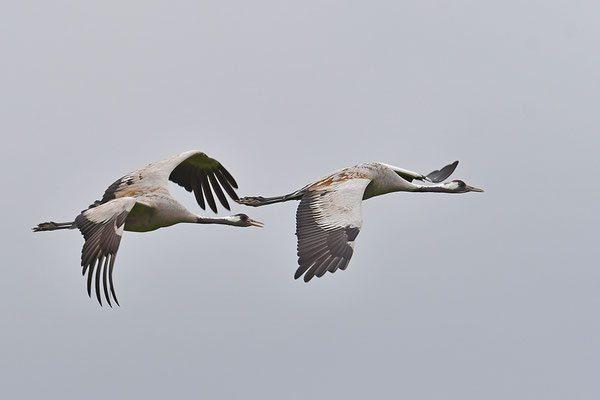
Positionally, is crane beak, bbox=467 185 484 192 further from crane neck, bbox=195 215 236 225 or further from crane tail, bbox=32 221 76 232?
crane tail, bbox=32 221 76 232

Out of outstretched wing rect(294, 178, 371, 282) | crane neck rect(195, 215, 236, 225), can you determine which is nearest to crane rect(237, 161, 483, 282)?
outstretched wing rect(294, 178, 371, 282)

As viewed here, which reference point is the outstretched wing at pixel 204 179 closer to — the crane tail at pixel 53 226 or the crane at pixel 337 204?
the crane at pixel 337 204

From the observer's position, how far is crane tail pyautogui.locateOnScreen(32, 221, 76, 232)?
771 inches

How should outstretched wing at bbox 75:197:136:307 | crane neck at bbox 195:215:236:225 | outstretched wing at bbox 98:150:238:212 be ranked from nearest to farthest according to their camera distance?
outstretched wing at bbox 75:197:136:307, crane neck at bbox 195:215:236:225, outstretched wing at bbox 98:150:238:212

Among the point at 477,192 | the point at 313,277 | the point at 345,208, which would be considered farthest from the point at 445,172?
the point at 313,277

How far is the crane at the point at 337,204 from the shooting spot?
54.6 feet

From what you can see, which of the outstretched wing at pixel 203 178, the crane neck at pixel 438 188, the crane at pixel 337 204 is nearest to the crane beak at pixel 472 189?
the crane at pixel 337 204

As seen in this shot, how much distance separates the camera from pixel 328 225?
17.4 meters

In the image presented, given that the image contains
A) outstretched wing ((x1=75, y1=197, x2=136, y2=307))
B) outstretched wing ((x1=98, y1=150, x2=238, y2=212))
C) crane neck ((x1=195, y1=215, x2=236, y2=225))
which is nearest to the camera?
outstretched wing ((x1=75, y1=197, x2=136, y2=307))

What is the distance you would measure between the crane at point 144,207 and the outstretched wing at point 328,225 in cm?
134

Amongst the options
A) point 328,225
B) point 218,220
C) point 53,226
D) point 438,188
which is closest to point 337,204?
point 328,225

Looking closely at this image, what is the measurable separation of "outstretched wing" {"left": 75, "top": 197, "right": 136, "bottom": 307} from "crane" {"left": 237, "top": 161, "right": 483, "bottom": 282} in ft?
7.25

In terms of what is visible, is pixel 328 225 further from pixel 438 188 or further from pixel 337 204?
pixel 438 188

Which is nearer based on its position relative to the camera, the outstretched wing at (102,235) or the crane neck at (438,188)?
the outstretched wing at (102,235)
